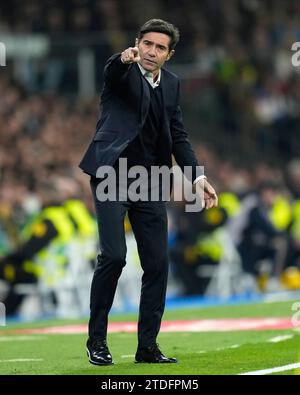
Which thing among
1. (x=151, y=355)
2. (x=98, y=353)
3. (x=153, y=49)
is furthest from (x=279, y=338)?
(x=153, y=49)

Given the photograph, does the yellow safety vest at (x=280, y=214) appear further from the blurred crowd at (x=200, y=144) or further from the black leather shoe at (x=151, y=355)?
the black leather shoe at (x=151, y=355)

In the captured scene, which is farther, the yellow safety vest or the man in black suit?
the yellow safety vest

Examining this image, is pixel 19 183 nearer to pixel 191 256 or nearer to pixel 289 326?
pixel 191 256

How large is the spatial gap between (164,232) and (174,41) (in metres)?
1.40

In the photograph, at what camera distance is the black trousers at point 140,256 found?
9.92 meters

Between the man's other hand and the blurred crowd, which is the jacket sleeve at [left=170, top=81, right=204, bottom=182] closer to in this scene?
the man's other hand

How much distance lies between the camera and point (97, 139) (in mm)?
10016

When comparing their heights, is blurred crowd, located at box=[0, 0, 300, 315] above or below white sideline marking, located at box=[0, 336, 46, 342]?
above

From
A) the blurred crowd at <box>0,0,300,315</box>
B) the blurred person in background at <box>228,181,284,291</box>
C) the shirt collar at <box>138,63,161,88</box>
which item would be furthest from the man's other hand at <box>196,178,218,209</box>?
the blurred person in background at <box>228,181,284,291</box>

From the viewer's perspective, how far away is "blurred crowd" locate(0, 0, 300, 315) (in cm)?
2069

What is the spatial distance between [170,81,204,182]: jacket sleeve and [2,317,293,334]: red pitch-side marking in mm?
4139

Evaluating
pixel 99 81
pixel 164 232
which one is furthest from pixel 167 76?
pixel 99 81

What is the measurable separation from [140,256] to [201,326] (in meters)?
5.01

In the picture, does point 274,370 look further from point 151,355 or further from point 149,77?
point 149,77
